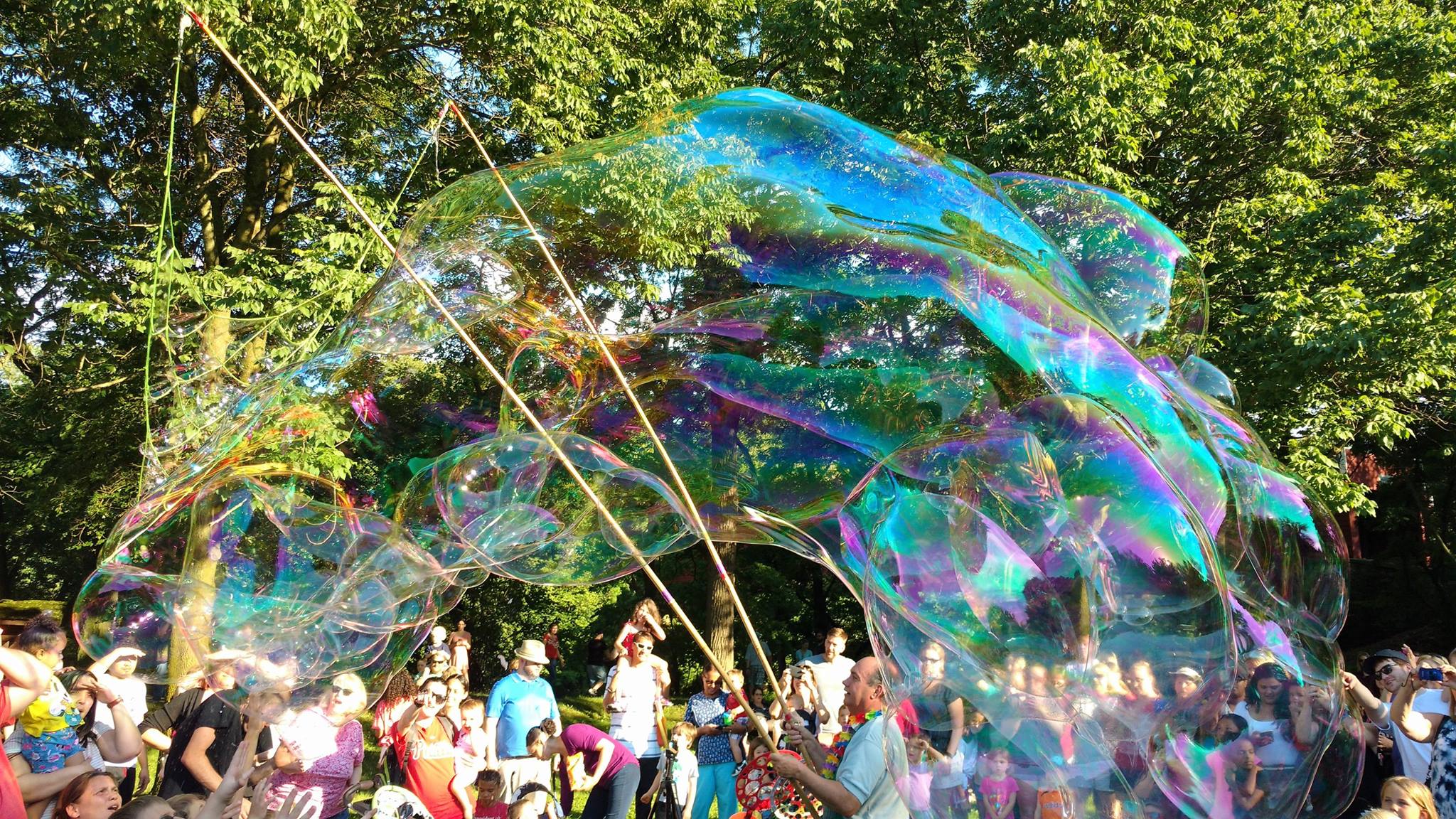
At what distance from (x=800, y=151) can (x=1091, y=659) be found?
2435mm

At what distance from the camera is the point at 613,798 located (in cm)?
756

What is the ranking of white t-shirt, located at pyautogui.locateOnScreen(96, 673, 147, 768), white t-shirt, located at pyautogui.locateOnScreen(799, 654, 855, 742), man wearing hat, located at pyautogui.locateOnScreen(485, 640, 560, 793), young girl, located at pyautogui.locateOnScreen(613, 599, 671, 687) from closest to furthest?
white t-shirt, located at pyautogui.locateOnScreen(96, 673, 147, 768) → man wearing hat, located at pyautogui.locateOnScreen(485, 640, 560, 793) → white t-shirt, located at pyautogui.locateOnScreen(799, 654, 855, 742) → young girl, located at pyautogui.locateOnScreen(613, 599, 671, 687)

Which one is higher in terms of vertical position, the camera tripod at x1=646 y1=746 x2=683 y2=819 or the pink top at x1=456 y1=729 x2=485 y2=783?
the pink top at x1=456 y1=729 x2=485 y2=783

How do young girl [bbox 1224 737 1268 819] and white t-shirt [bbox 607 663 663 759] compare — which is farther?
white t-shirt [bbox 607 663 663 759]

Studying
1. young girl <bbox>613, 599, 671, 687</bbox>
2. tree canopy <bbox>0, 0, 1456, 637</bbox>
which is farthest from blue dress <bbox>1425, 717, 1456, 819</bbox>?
tree canopy <bbox>0, 0, 1456, 637</bbox>

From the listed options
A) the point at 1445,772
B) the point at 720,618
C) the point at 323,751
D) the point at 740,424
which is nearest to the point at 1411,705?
the point at 1445,772

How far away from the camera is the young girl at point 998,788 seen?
3533 millimetres

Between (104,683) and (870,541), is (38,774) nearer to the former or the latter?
(104,683)

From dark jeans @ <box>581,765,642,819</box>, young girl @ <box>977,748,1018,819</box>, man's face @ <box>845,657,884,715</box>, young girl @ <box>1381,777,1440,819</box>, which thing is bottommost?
dark jeans @ <box>581,765,642,819</box>

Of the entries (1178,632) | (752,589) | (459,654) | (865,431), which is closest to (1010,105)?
(459,654)

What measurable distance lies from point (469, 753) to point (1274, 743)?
507cm

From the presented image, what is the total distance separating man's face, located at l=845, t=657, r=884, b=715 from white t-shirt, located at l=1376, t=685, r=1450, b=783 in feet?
11.9

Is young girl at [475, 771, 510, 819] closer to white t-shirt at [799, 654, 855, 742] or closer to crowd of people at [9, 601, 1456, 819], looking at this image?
crowd of people at [9, 601, 1456, 819]

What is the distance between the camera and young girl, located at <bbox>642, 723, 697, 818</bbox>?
329 inches
